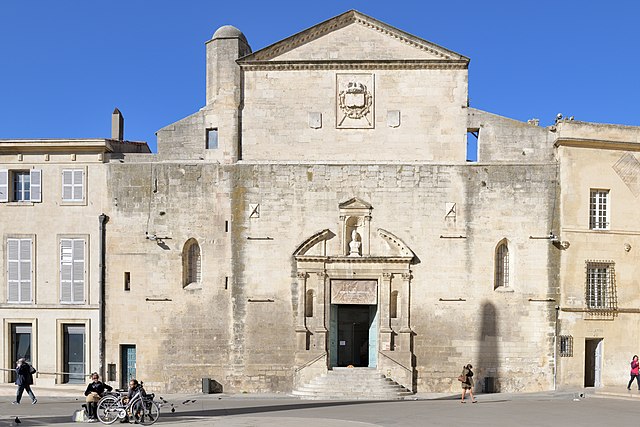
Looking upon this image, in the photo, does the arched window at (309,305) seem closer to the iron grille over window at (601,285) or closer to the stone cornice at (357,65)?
the stone cornice at (357,65)

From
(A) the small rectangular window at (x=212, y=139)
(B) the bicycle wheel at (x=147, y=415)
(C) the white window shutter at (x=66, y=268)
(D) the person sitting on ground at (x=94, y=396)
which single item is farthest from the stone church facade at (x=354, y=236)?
(B) the bicycle wheel at (x=147, y=415)

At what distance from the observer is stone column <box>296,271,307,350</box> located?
2538 cm

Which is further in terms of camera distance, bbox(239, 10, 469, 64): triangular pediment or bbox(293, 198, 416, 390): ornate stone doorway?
bbox(239, 10, 469, 64): triangular pediment

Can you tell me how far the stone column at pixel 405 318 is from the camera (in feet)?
82.9

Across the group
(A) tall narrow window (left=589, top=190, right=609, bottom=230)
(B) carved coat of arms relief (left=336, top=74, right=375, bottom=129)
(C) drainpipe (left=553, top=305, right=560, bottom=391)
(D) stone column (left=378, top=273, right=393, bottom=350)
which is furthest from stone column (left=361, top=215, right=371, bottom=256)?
(A) tall narrow window (left=589, top=190, right=609, bottom=230)

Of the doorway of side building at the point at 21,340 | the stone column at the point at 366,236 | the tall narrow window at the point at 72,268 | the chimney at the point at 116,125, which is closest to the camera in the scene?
Answer: the stone column at the point at 366,236

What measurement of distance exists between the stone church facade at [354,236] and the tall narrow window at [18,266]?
0.56 meters

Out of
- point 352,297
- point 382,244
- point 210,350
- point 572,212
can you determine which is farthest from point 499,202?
point 210,350

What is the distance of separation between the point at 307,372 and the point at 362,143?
7.91 m

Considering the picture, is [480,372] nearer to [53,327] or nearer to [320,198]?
[320,198]

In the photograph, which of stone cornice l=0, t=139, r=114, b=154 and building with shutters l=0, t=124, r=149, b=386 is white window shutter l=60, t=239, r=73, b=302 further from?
stone cornice l=0, t=139, r=114, b=154

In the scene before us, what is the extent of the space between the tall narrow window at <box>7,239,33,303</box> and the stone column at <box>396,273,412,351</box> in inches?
501

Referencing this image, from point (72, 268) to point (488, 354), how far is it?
47.1 ft

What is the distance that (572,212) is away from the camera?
25.3 meters
